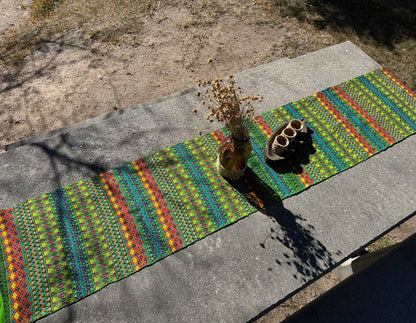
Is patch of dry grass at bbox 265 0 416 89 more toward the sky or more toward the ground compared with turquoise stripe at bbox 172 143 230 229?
more toward the sky

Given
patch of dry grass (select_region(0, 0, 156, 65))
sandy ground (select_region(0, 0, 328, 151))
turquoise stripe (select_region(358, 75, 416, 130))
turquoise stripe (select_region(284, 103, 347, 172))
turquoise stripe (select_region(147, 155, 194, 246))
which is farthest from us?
patch of dry grass (select_region(0, 0, 156, 65))

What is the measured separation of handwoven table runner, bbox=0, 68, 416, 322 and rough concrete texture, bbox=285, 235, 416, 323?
930 millimetres

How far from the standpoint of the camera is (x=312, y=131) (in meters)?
3.06

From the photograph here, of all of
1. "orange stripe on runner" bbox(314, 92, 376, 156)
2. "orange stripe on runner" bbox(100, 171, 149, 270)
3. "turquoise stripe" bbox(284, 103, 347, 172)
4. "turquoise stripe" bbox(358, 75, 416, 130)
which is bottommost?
"orange stripe on runner" bbox(100, 171, 149, 270)

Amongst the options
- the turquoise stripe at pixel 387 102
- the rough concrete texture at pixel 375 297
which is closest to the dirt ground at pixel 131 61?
the turquoise stripe at pixel 387 102

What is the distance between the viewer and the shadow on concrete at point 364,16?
5.57 meters

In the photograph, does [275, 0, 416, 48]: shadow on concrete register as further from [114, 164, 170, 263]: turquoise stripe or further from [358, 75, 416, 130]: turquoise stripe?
[114, 164, 170, 263]: turquoise stripe

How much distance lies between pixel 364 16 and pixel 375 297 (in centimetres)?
520

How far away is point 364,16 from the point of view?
19.1 feet

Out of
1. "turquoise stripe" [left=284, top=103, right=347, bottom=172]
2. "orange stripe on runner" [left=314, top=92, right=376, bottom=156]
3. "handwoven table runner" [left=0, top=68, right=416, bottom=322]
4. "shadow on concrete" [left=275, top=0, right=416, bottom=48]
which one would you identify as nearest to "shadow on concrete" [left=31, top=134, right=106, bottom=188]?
"handwoven table runner" [left=0, top=68, right=416, bottom=322]

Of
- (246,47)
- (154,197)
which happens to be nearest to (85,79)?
(246,47)

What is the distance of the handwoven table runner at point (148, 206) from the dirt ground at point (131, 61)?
6.65 feet

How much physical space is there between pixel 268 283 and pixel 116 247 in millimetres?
1129

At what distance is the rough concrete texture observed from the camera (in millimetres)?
2555
